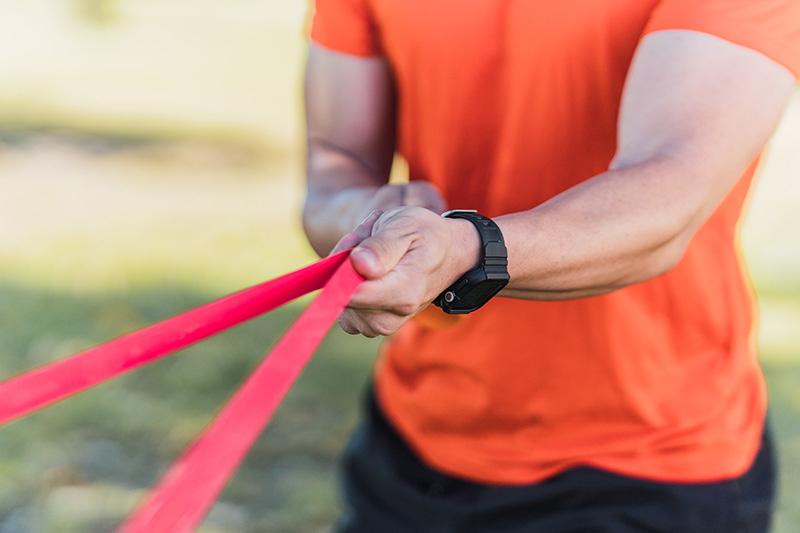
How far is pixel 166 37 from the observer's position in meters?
11.2

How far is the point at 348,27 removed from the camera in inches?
60.8

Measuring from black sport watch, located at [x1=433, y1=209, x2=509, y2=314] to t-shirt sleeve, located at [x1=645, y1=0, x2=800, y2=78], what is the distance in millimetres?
393

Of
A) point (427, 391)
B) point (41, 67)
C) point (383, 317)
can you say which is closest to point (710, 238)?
point (427, 391)

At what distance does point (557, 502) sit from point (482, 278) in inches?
26.9

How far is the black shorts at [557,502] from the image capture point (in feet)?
4.86

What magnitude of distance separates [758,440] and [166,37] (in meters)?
10.9

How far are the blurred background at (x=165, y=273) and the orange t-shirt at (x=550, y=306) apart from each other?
4.73 feet

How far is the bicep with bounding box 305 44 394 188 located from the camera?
158cm

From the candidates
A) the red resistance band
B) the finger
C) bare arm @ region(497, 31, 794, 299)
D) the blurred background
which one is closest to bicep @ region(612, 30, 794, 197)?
bare arm @ region(497, 31, 794, 299)

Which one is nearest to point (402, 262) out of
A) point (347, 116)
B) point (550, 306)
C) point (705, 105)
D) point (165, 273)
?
point (705, 105)

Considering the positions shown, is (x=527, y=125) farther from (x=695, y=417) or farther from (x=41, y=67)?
(x=41, y=67)

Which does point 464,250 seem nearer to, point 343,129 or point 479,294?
point 479,294

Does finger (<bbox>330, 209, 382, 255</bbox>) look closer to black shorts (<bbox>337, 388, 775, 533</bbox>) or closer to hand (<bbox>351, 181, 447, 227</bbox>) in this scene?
hand (<bbox>351, 181, 447, 227</bbox>)

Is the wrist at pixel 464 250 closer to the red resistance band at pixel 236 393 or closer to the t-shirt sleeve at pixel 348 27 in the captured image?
the red resistance band at pixel 236 393
